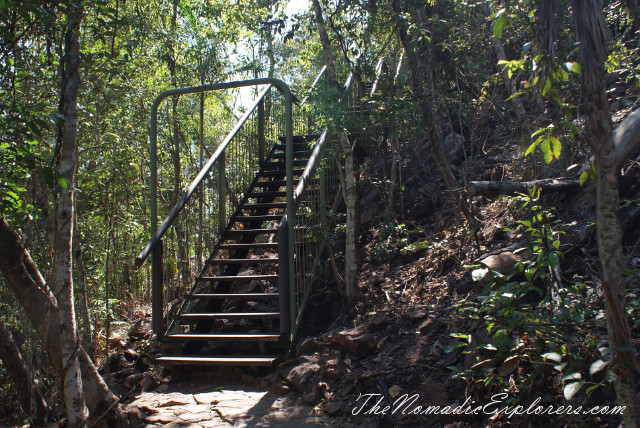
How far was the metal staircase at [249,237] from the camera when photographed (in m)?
4.85

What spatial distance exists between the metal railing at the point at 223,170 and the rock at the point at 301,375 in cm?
146

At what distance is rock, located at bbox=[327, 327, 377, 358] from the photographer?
439 centimetres

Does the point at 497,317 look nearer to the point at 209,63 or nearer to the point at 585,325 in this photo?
the point at 585,325

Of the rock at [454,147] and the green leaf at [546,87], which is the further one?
the rock at [454,147]

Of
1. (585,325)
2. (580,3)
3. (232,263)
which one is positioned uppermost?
(580,3)

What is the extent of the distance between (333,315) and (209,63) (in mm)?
4863

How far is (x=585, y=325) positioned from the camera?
9.79ft

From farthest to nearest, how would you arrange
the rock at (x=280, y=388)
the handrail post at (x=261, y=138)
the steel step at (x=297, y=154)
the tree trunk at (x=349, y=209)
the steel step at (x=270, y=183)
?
the handrail post at (x=261, y=138)
the steel step at (x=297, y=154)
the steel step at (x=270, y=183)
the tree trunk at (x=349, y=209)
the rock at (x=280, y=388)

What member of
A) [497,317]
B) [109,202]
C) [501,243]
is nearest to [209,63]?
[109,202]

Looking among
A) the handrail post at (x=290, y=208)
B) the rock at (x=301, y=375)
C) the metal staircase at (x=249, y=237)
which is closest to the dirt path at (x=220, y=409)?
the rock at (x=301, y=375)

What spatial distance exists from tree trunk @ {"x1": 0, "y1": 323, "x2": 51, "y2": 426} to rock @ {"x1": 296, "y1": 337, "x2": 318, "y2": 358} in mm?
→ 2208

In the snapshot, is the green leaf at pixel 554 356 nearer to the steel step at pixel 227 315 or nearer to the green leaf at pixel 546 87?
the green leaf at pixel 546 87

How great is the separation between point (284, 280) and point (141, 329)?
256 cm

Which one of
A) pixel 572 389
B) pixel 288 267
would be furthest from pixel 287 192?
pixel 572 389
